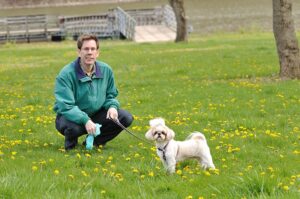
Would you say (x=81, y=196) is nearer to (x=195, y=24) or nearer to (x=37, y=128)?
(x=37, y=128)

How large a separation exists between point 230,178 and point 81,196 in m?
1.62

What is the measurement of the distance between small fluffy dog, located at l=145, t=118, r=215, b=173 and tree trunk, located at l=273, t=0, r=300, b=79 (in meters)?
8.85

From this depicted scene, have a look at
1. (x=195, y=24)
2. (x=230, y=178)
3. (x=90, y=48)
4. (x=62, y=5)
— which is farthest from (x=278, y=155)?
(x=62, y=5)

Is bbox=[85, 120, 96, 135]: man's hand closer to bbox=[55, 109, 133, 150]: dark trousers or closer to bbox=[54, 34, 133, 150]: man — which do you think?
bbox=[54, 34, 133, 150]: man

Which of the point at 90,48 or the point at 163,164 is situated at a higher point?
the point at 90,48

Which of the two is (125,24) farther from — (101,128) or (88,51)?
(88,51)

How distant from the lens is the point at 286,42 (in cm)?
1491

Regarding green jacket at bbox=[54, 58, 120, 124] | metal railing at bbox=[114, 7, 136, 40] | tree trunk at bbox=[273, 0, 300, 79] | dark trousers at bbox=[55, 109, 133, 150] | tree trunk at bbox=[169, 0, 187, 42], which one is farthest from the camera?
metal railing at bbox=[114, 7, 136, 40]

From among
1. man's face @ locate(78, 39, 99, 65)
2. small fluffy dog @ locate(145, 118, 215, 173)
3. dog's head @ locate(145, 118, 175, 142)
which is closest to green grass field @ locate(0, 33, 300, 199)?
small fluffy dog @ locate(145, 118, 215, 173)

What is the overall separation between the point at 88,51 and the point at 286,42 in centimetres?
858

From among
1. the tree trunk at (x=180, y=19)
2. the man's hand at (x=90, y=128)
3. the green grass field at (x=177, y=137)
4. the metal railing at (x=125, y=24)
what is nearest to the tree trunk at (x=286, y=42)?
the green grass field at (x=177, y=137)

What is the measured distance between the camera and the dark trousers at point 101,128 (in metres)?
7.98

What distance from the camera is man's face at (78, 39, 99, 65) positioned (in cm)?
758

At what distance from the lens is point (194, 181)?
6.01 meters
